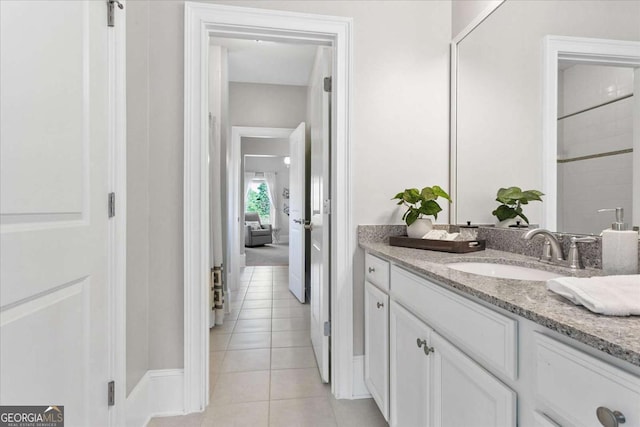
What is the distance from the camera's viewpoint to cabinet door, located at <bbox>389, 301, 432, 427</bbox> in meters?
1.08

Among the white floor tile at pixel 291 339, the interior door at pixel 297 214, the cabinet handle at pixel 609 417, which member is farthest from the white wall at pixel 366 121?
the interior door at pixel 297 214

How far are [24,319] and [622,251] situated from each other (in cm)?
166

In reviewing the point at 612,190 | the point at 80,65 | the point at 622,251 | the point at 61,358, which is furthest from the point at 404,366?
the point at 80,65

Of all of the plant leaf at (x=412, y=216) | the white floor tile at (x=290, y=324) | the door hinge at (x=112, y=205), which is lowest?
the white floor tile at (x=290, y=324)

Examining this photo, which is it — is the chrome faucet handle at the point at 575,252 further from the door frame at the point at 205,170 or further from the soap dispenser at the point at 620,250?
the door frame at the point at 205,170

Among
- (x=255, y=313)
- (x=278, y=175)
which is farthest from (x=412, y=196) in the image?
(x=278, y=175)

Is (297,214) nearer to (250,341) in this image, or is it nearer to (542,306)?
(250,341)

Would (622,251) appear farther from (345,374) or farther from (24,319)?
(24,319)

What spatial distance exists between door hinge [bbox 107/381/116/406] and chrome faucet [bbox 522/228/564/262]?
1.68 meters

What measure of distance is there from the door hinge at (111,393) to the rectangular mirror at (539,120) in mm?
1876

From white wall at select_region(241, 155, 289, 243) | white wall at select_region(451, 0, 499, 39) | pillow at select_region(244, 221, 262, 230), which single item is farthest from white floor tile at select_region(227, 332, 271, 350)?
white wall at select_region(241, 155, 289, 243)

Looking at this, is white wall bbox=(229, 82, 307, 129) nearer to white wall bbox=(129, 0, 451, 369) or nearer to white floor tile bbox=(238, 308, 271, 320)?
white floor tile bbox=(238, 308, 271, 320)

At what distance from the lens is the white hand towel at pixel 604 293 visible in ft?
1.88

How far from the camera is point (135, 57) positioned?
1479 mm
